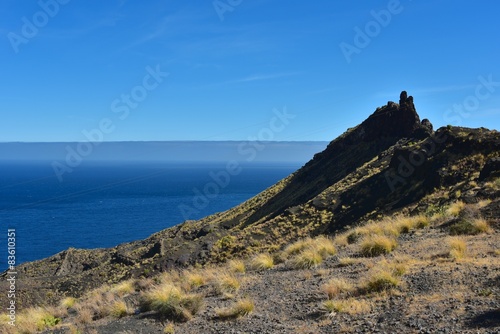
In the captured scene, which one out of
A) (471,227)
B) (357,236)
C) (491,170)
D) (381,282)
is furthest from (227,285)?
(491,170)

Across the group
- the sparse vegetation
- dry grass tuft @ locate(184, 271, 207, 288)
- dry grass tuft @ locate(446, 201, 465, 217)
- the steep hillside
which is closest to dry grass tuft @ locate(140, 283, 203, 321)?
the steep hillside

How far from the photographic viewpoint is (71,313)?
14.7 metres

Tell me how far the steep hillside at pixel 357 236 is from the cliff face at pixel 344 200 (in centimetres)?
14

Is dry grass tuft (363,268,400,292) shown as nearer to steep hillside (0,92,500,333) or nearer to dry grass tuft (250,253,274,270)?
steep hillside (0,92,500,333)

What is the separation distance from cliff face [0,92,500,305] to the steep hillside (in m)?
0.14

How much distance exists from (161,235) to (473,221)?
45120 mm

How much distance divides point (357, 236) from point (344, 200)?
69.9 ft

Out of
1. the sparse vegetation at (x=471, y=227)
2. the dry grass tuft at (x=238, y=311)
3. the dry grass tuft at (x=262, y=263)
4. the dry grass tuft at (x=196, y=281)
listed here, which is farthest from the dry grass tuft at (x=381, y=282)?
the dry grass tuft at (x=196, y=281)

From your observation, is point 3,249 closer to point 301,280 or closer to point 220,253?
point 220,253

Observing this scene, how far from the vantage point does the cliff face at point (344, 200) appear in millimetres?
28772

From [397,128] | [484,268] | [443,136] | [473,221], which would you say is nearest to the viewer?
[484,268]

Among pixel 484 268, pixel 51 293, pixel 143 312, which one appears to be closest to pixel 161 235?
pixel 51 293

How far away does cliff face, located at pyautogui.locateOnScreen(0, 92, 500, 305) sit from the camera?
28.8 metres

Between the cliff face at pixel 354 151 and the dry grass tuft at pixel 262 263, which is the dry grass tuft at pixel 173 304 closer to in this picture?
the dry grass tuft at pixel 262 263
